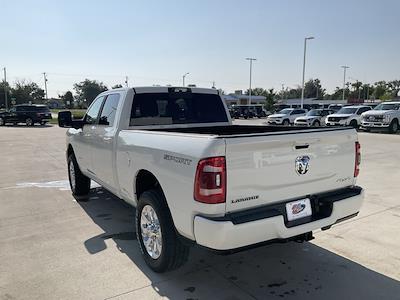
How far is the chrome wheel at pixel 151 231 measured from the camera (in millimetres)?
3668

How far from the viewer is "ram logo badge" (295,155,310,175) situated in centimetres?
327

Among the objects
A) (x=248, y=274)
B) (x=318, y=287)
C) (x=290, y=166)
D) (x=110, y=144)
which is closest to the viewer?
(x=290, y=166)

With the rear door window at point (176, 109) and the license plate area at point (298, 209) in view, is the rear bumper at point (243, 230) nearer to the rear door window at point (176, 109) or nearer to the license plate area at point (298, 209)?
the license plate area at point (298, 209)

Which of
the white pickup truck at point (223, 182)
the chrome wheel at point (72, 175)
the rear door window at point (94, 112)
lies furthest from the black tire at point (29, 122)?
the white pickup truck at point (223, 182)

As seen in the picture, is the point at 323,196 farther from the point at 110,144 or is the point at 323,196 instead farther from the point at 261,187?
the point at 110,144

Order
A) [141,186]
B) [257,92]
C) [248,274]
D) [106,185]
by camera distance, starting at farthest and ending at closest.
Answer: [257,92], [106,185], [141,186], [248,274]

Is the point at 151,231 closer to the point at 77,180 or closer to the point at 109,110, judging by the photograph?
the point at 109,110

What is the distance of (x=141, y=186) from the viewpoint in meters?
4.08

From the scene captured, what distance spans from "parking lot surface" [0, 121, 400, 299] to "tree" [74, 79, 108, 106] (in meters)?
124

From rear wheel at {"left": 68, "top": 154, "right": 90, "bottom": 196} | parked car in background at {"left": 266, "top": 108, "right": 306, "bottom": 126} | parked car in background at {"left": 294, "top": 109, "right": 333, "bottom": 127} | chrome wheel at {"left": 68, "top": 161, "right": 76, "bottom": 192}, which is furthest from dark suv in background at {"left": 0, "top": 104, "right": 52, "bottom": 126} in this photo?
rear wheel at {"left": 68, "top": 154, "right": 90, "bottom": 196}

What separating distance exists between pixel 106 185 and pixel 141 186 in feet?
4.18

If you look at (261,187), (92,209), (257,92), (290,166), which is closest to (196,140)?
(261,187)

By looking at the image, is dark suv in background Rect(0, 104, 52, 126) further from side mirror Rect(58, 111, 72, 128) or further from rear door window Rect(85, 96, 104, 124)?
rear door window Rect(85, 96, 104, 124)

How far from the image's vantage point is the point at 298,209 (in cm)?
330
